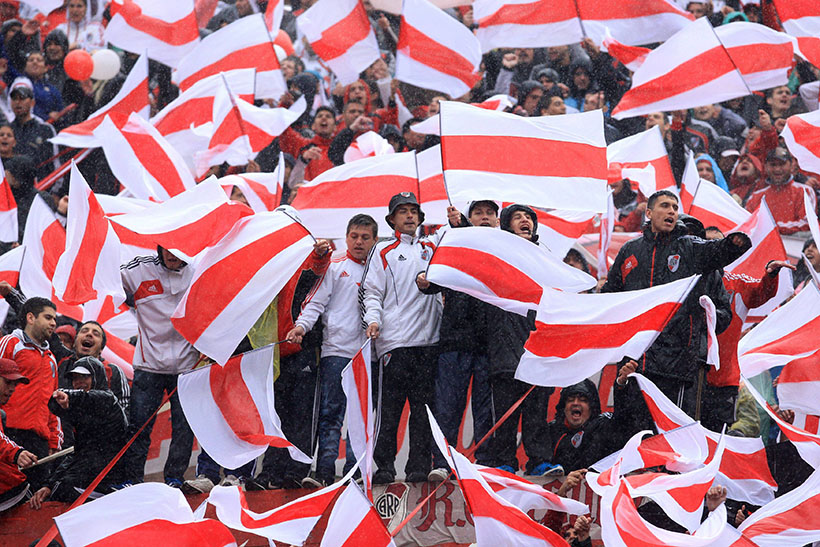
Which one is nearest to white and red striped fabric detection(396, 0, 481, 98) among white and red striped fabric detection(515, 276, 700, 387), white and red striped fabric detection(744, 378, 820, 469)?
white and red striped fabric detection(515, 276, 700, 387)

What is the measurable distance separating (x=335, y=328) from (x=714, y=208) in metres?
3.68

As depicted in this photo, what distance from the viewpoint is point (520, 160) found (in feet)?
31.4

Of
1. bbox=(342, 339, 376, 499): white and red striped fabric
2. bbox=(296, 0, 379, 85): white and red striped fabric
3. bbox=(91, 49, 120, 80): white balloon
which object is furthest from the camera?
bbox=(91, 49, 120, 80): white balloon

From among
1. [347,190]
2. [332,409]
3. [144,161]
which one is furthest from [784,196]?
[144,161]

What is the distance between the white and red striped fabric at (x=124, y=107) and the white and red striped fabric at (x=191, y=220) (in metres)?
3.49

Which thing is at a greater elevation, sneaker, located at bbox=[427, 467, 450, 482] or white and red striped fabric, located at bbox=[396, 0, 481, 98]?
white and red striped fabric, located at bbox=[396, 0, 481, 98]

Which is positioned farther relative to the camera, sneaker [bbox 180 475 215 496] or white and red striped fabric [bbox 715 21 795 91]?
white and red striped fabric [bbox 715 21 795 91]

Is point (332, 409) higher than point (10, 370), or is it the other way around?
point (10, 370)

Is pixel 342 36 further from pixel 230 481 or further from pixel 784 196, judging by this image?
pixel 230 481

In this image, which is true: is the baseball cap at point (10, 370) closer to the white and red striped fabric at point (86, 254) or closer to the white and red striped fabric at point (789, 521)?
the white and red striped fabric at point (86, 254)

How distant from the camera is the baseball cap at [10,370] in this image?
9219 millimetres

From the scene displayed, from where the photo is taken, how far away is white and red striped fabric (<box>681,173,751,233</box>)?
11242 mm

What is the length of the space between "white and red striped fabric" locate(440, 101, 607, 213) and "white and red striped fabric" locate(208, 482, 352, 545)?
2504 millimetres

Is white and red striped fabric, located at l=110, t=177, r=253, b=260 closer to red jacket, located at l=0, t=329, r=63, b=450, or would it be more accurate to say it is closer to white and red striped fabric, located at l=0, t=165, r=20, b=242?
red jacket, located at l=0, t=329, r=63, b=450
